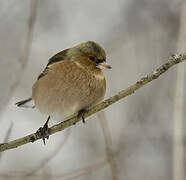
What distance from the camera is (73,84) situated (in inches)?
134

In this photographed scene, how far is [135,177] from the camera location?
563 centimetres

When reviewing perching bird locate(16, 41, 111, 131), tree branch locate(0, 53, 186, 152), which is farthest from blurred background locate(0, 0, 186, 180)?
tree branch locate(0, 53, 186, 152)

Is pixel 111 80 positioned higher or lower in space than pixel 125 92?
higher

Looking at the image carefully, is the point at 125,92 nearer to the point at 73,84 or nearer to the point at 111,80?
the point at 73,84

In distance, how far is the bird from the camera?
340cm

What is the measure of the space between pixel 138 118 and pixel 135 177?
40.3 inches

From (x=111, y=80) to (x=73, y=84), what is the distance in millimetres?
2603

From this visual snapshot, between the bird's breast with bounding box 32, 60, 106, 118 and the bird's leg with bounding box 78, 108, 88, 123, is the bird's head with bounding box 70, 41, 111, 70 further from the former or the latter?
the bird's leg with bounding box 78, 108, 88, 123

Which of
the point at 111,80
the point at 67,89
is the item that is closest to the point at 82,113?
the point at 67,89

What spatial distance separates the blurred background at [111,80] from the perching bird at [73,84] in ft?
5.80

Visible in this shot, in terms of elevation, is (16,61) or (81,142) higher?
(16,61)

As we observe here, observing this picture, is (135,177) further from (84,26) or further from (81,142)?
(84,26)

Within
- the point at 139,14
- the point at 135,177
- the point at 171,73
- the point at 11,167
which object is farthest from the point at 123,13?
the point at 11,167

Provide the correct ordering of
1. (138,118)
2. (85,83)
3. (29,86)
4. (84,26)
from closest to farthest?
(85,83)
(138,118)
(29,86)
(84,26)
